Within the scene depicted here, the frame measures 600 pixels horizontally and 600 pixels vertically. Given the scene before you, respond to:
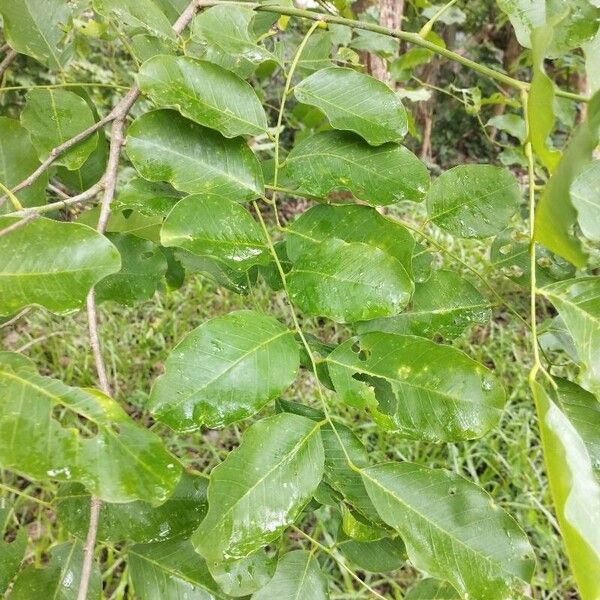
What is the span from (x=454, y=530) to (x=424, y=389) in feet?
0.45

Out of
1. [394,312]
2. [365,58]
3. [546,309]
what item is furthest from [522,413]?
[394,312]

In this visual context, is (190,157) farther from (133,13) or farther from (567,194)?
(567,194)

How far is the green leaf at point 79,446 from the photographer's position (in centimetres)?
47

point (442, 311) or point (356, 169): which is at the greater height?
point (356, 169)

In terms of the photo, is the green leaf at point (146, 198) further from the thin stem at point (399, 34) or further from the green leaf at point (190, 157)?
the thin stem at point (399, 34)

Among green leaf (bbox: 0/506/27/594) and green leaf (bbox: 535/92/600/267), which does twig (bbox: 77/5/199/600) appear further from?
green leaf (bbox: 535/92/600/267)

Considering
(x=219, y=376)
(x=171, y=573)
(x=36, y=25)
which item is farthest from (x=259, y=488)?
(x=36, y=25)

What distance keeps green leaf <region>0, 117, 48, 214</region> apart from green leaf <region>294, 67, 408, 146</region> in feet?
1.32

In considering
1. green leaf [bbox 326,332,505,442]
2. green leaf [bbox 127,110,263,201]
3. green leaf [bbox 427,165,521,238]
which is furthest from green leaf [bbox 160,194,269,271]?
green leaf [bbox 427,165,521,238]

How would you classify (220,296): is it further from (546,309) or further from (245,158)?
(245,158)

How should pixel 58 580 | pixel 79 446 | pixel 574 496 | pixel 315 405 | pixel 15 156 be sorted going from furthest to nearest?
pixel 315 405 → pixel 15 156 → pixel 58 580 → pixel 79 446 → pixel 574 496

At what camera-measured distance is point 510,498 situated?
1.92 meters

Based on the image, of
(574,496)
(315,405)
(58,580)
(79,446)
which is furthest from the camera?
(315,405)

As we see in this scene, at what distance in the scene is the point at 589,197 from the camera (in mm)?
615
